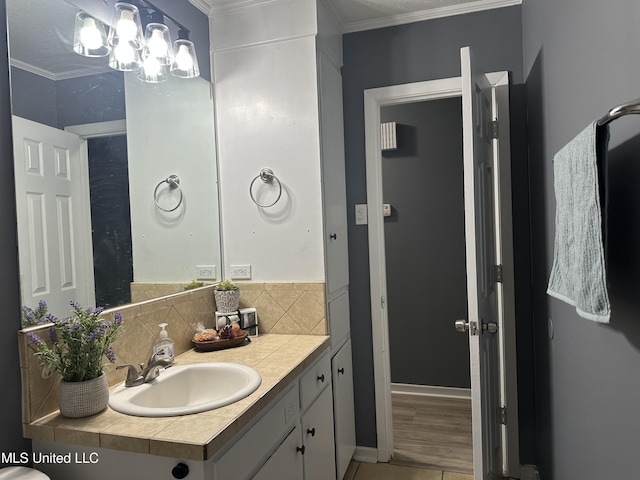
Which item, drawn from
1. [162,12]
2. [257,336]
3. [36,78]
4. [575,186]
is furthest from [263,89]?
[575,186]

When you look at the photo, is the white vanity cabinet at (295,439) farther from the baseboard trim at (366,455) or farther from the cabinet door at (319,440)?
the baseboard trim at (366,455)

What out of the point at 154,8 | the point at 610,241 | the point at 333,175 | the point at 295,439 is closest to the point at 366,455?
the point at 295,439

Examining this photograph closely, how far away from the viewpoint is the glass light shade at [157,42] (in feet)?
5.98

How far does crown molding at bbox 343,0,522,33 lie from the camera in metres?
2.33

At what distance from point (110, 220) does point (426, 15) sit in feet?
6.39

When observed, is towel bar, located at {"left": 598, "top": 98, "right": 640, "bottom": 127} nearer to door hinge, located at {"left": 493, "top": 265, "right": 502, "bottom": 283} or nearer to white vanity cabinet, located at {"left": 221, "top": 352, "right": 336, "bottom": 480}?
white vanity cabinet, located at {"left": 221, "top": 352, "right": 336, "bottom": 480}

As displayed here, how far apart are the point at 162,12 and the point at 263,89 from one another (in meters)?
0.56

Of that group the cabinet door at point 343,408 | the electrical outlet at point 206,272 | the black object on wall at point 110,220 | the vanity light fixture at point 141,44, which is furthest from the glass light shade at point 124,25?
the cabinet door at point 343,408

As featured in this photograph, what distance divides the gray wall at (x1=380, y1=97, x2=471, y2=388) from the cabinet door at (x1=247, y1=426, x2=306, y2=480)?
6.44 ft

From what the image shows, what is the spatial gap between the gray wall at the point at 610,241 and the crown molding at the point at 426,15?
196 mm

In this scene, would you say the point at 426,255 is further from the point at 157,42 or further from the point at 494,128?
the point at 157,42

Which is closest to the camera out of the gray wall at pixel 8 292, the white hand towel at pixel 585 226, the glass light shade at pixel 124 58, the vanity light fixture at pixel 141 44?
the white hand towel at pixel 585 226

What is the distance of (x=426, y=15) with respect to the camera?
7.95 ft

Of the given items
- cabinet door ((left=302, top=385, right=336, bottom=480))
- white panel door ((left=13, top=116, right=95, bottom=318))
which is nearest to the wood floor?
cabinet door ((left=302, top=385, right=336, bottom=480))
